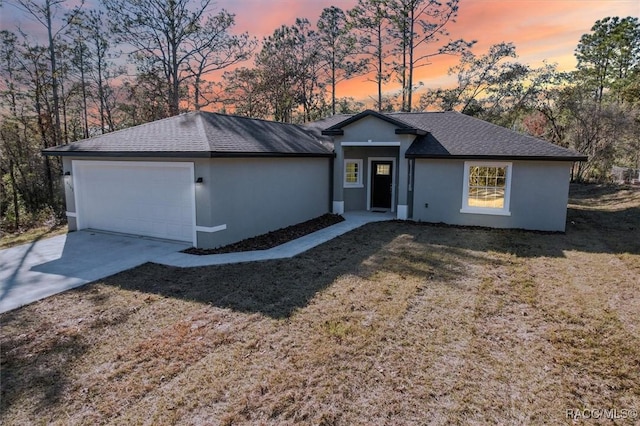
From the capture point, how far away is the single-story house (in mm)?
9508

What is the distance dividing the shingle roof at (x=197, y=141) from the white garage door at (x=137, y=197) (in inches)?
19.0

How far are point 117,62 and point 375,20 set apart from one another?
18004 millimetres

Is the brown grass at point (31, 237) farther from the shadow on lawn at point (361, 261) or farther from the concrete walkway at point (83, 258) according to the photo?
the shadow on lawn at point (361, 261)

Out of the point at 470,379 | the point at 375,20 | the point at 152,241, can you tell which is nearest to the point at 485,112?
the point at 375,20

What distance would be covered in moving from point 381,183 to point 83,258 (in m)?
11.0

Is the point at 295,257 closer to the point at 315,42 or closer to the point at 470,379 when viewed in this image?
the point at 470,379

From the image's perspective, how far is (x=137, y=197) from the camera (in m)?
10.4

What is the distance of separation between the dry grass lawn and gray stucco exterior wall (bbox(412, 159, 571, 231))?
3863mm

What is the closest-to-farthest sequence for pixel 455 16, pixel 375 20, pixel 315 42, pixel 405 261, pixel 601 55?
pixel 405 261, pixel 455 16, pixel 375 20, pixel 315 42, pixel 601 55

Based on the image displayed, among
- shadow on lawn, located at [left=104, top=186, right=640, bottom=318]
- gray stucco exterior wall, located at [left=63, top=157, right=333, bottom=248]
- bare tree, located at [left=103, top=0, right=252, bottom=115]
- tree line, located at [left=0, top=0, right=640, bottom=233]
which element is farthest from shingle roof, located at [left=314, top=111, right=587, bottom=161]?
tree line, located at [left=0, top=0, right=640, bottom=233]

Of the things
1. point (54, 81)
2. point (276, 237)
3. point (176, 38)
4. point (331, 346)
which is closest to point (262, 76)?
point (176, 38)

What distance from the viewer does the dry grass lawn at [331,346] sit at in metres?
3.60

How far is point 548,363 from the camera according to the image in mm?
4332

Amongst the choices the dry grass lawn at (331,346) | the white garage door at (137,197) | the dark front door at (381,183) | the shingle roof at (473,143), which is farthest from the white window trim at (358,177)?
the dry grass lawn at (331,346)
